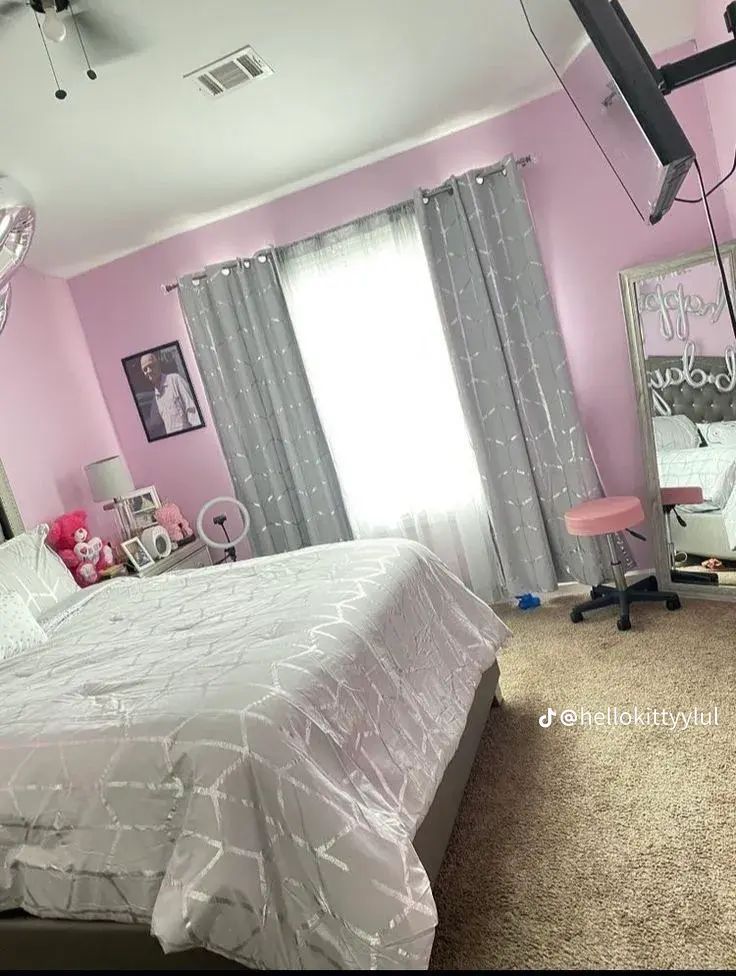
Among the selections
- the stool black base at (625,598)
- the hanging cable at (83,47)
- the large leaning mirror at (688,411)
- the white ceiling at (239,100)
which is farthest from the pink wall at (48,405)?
the large leaning mirror at (688,411)

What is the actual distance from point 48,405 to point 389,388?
1855 millimetres

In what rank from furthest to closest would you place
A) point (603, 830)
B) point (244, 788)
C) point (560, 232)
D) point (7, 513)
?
point (560, 232), point (7, 513), point (603, 830), point (244, 788)

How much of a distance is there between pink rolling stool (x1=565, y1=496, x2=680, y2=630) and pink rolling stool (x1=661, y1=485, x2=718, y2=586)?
0.46ft

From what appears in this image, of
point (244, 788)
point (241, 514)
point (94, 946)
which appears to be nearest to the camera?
point (244, 788)

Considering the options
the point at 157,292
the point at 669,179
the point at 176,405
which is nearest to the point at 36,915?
the point at 669,179

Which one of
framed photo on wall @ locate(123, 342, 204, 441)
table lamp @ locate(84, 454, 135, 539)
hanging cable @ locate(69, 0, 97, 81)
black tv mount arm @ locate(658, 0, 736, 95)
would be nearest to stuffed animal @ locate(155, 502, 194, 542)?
table lamp @ locate(84, 454, 135, 539)

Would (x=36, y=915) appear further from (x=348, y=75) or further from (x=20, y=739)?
(x=348, y=75)

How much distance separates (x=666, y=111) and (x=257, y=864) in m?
1.50

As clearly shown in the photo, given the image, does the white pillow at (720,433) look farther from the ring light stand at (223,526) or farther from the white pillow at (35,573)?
the white pillow at (35,573)

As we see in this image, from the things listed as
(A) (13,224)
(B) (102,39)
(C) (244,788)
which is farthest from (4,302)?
(C) (244,788)

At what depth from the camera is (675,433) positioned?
3.41 m

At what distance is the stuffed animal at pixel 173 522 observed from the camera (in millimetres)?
4031

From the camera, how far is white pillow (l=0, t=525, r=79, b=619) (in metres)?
2.99

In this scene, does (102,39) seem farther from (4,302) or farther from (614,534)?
(614,534)
